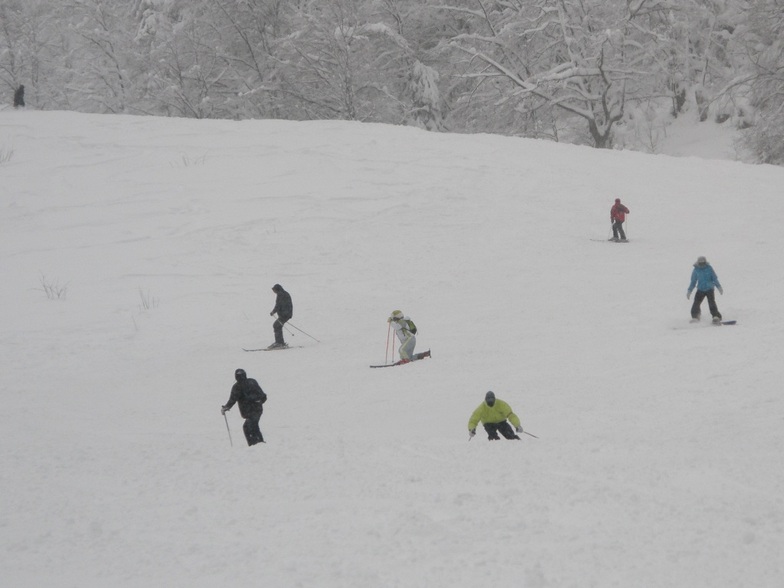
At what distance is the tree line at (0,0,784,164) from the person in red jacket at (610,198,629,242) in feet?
40.3

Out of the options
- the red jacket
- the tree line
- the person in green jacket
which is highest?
the tree line

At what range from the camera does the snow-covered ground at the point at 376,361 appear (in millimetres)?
5234

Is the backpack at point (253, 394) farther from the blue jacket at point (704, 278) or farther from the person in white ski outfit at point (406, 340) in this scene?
the blue jacket at point (704, 278)

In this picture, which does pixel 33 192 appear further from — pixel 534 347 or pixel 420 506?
pixel 420 506

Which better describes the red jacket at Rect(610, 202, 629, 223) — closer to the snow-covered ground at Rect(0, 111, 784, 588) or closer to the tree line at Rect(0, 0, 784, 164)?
the snow-covered ground at Rect(0, 111, 784, 588)

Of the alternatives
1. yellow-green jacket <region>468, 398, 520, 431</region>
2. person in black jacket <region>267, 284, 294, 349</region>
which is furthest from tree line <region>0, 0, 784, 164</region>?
yellow-green jacket <region>468, 398, 520, 431</region>

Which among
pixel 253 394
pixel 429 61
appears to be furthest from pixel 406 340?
pixel 429 61

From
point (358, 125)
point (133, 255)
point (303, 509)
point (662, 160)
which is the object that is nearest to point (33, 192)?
point (133, 255)

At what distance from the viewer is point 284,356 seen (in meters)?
13.4

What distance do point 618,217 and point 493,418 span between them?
12800 millimetres

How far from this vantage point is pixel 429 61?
3947 cm

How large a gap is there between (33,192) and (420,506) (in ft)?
68.0

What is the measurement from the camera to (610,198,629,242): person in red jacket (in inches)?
750

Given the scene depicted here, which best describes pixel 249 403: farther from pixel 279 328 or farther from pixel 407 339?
pixel 279 328
